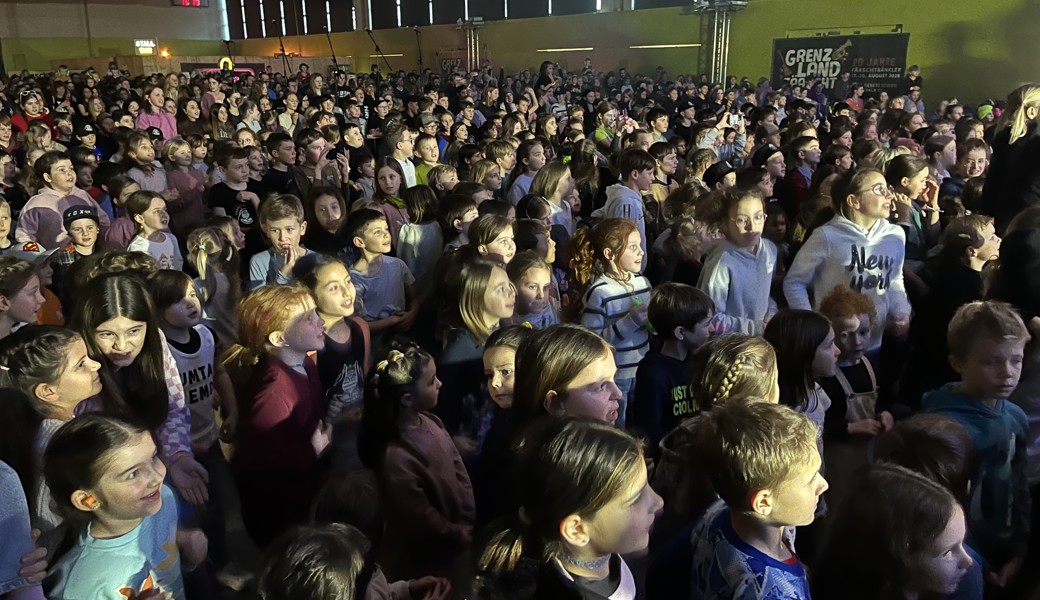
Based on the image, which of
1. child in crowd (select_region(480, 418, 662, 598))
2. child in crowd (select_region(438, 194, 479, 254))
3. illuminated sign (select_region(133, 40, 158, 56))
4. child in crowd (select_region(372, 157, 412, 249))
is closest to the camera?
child in crowd (select_region(480, 418, 662, 598))

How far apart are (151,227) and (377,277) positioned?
1.41m

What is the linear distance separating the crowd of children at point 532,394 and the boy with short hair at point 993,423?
1 centimetres

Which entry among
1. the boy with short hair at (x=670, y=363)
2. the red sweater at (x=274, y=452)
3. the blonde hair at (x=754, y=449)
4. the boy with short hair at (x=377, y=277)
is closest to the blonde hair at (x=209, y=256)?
the boy with short hair at (x=377, y=277)

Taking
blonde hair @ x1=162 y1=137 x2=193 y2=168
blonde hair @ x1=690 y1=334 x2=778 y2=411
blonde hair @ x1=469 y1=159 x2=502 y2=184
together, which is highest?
blonde hair @ x1=162 y1=137 x2=193 y2=168

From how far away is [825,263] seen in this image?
3727mm

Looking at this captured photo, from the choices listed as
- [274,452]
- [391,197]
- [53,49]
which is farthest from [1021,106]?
[53,49]

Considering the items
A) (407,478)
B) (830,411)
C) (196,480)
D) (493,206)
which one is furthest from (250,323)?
(830,411)

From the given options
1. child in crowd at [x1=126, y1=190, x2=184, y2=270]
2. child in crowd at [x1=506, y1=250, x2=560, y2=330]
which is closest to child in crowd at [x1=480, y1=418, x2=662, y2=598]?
child in crowd at [x1=506, y1=250, x2=560, y2=330]

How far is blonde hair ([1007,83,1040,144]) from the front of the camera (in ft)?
15.0

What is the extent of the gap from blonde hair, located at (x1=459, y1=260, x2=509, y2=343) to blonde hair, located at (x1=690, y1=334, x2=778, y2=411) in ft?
3.29

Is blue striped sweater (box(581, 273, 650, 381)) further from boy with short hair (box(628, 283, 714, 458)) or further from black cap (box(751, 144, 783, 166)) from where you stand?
black cap (box(751, 144, 783, 166))

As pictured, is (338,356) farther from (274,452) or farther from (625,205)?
(625,205)

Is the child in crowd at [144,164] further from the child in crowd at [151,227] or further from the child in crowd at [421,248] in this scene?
the child in crowd at [421,248]

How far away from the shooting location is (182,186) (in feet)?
20.4
